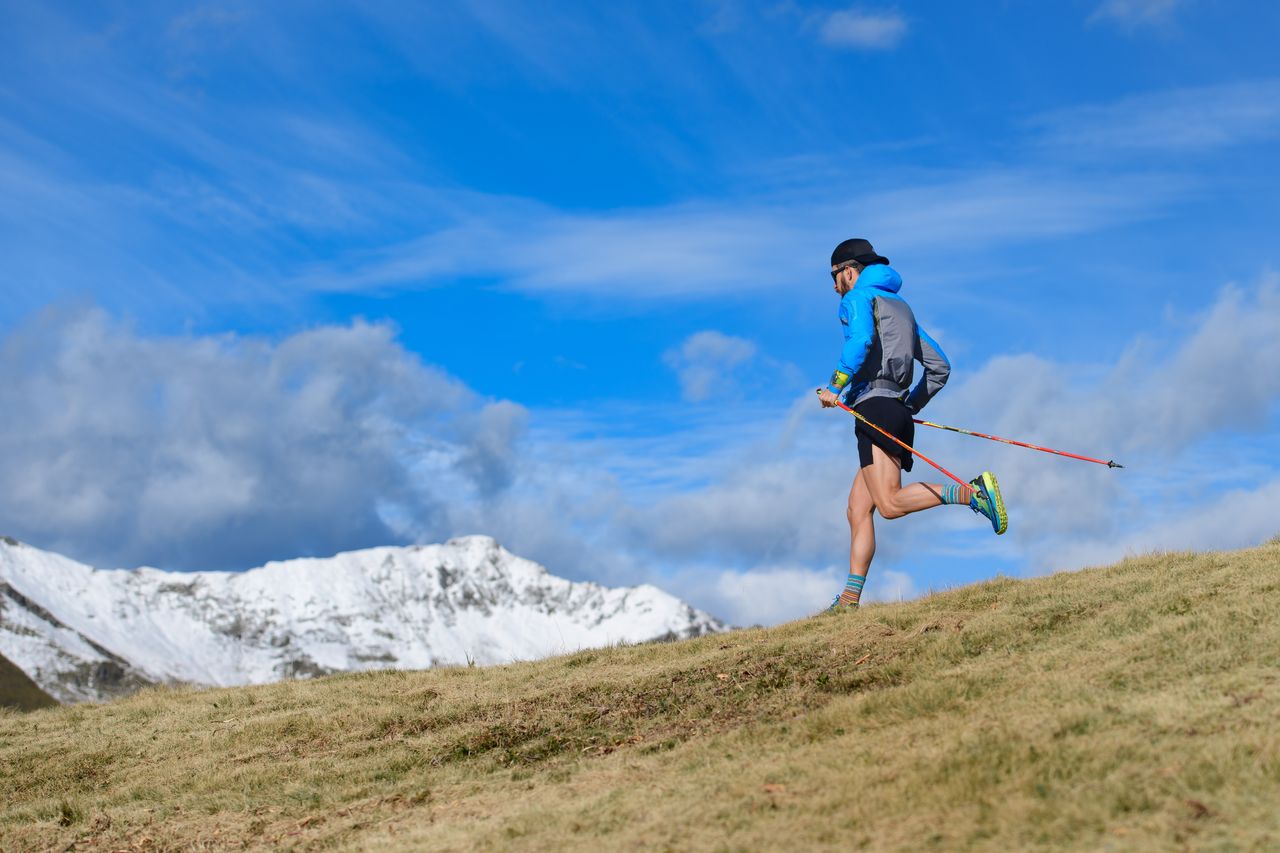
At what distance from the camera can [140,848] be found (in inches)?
424

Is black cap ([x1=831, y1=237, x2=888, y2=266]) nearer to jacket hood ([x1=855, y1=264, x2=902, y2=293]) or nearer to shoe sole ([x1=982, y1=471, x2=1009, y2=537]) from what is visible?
jacket hood ([x1=855, y1=264, x2=902, y2=293])

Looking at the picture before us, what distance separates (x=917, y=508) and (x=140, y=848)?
9112mm

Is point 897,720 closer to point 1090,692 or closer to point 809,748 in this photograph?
point 809,748

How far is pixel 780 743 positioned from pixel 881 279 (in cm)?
720

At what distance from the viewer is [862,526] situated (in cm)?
1504

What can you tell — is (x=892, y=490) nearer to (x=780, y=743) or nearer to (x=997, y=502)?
(x=997, y=502)

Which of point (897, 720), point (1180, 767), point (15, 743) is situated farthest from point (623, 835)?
point (15, 743)

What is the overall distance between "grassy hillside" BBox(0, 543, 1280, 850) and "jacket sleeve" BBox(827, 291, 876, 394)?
297cm

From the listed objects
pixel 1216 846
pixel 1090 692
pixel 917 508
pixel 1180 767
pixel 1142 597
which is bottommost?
pixel 1216 846

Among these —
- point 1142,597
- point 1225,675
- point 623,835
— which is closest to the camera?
point 623,835

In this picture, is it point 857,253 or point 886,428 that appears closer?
point 886,428

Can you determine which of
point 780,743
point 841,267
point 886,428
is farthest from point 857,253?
point 780,743

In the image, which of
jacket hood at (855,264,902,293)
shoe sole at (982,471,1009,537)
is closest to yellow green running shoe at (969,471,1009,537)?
shoe sole at (982,471,1009,537)

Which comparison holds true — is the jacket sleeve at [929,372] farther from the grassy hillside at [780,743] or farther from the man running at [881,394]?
the grassy hillside at [780,743]
